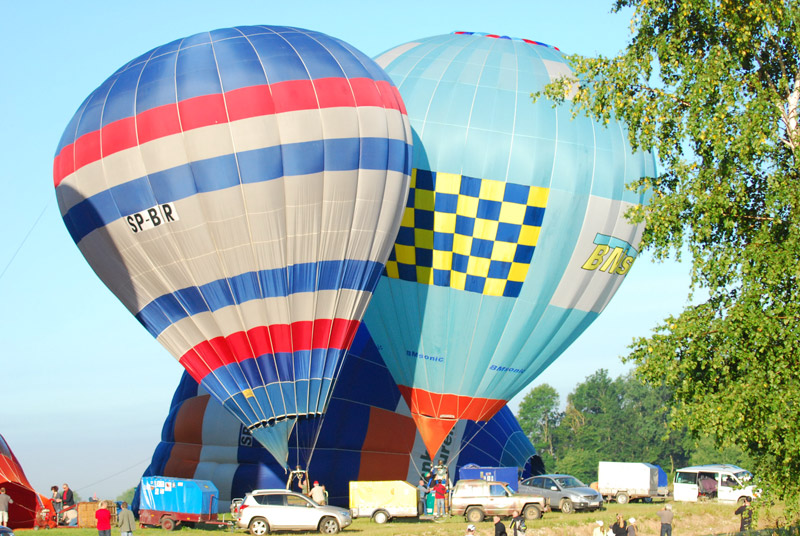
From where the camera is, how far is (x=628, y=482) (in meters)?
31.6

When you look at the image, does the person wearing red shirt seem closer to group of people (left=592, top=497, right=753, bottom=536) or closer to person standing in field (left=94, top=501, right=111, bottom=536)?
group of people (left=592, top=497, right=753, bottom=536)

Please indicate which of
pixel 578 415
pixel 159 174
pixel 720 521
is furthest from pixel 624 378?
pixel 159 174

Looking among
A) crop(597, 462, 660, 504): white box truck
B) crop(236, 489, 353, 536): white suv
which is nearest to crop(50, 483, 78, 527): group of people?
crop(236, 489, 353, 536): white suv

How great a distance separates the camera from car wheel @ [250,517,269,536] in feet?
64.3

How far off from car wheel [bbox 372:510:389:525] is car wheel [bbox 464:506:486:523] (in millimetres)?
1901

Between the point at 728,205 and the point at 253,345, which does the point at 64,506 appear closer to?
the point at 253,345

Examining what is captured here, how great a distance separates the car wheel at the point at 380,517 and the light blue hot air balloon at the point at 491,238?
273 centimetres

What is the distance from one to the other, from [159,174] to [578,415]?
227 feet

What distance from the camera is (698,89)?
1430 cm

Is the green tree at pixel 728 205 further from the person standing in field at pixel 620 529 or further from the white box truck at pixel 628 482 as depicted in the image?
the white box truck at pixel 628 482

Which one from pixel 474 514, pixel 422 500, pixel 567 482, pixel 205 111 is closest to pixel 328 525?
pixel 474 514

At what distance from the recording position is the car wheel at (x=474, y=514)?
74.7 feet

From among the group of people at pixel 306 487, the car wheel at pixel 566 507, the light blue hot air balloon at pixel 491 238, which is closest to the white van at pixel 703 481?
the car wheel at pixel 566 507

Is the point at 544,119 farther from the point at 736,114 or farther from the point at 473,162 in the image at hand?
the point at 736,114
